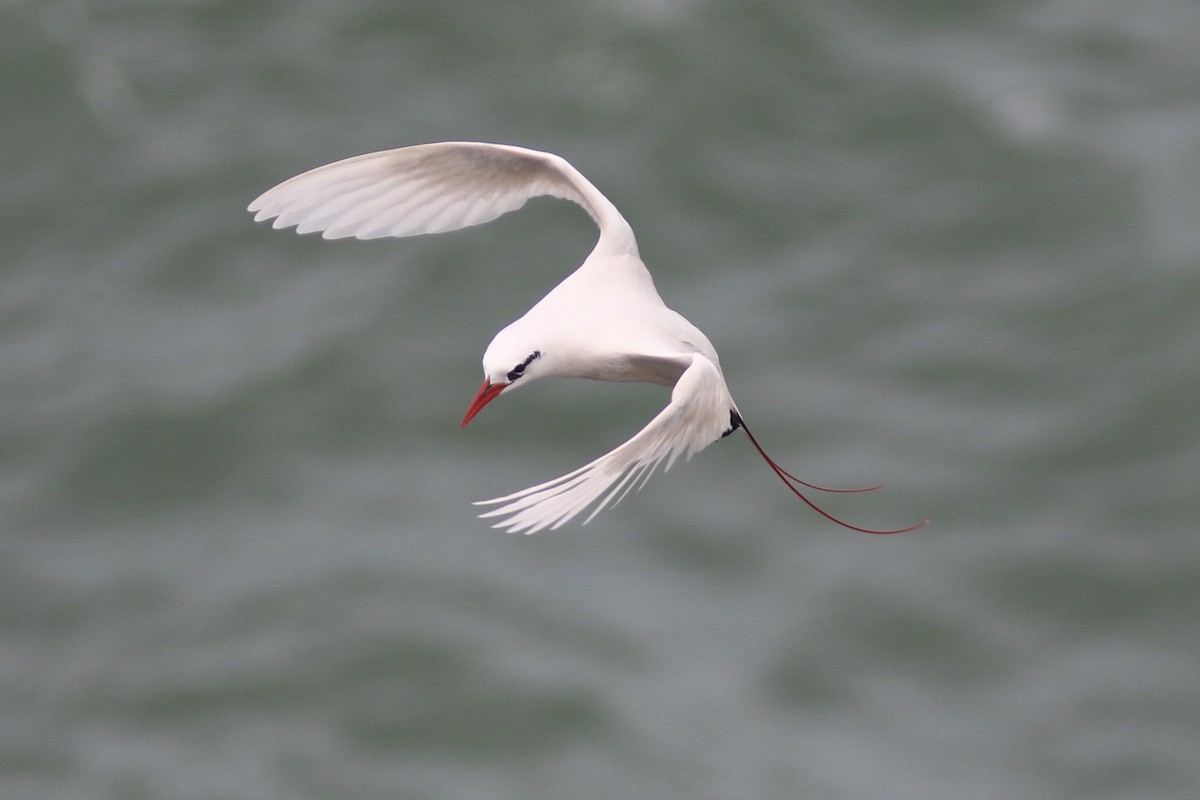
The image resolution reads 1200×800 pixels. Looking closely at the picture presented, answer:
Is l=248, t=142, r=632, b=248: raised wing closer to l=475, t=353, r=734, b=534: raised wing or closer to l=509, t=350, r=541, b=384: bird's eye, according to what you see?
l=509, t=350, r=541, b=384: bird's eye

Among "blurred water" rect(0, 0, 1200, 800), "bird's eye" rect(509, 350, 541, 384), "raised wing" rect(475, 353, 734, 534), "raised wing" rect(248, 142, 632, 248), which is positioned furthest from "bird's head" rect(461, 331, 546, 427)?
"blurred water" rect(0, 0, 1200, 800)

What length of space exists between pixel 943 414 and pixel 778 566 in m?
3.14

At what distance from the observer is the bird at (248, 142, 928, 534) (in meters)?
7.09

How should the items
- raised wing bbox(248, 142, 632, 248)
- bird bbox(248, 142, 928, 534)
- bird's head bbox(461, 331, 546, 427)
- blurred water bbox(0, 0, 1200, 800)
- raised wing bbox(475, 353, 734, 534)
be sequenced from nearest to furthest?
raised wing bbox(475, 353, 734, 534), bird bbox(248, 142, 928, 534), bird's head bbox(461, 331, 546, 427), raised wing bbox(248, 142, 632, 248), blurred water bbox(0, 0, 1200, 800)

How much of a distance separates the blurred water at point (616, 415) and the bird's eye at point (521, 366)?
561 inches

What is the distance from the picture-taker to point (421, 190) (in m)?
9.70

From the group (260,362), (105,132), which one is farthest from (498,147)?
(105,132)

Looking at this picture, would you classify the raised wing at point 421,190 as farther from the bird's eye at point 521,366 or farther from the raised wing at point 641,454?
the raised wing at point 641,454

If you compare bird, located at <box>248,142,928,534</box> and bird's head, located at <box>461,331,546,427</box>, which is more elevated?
bird, located at <box>248,142,928,534</box>

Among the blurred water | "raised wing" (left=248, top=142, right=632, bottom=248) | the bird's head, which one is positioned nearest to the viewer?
the bird's head

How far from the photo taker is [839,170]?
24641 mm

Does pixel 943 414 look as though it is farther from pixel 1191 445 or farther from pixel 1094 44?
pixel 1094 44

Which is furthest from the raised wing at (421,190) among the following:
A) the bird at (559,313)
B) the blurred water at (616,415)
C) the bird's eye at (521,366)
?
the blurred water at (616,415)

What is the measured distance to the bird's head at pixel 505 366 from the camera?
302 inches
